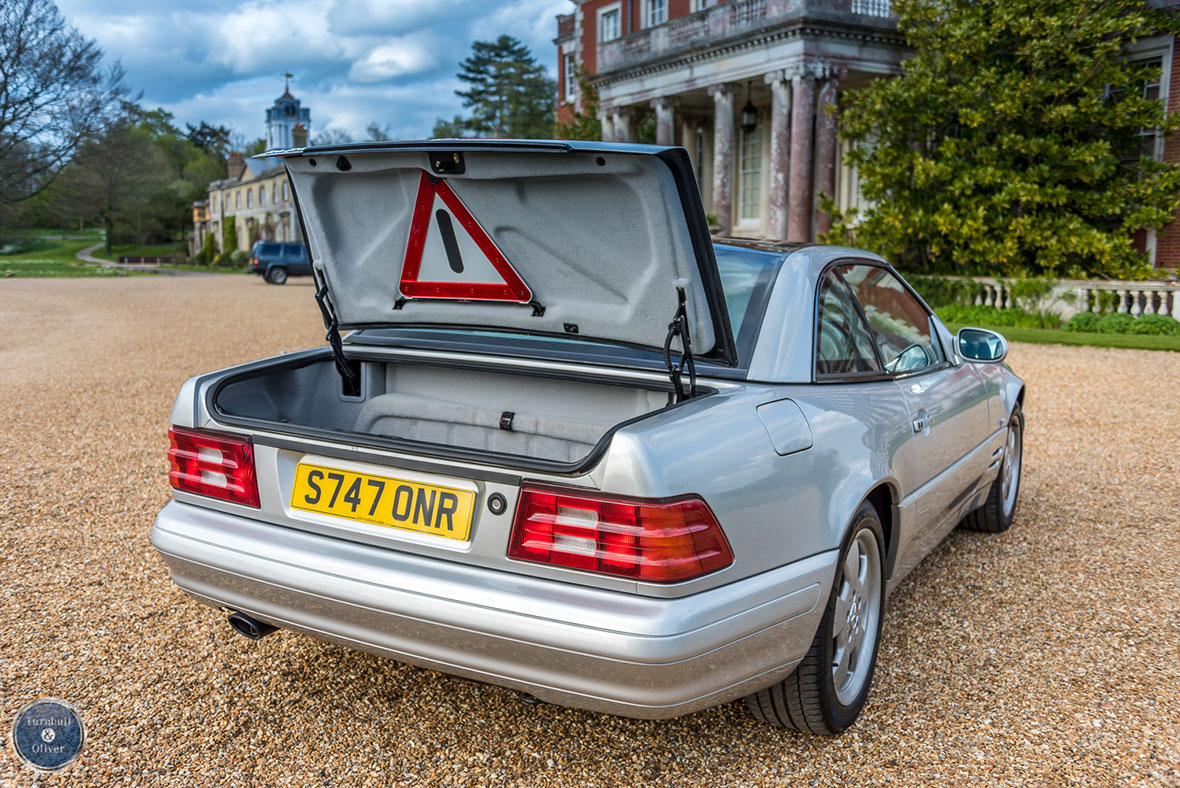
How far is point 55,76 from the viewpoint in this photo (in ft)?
129

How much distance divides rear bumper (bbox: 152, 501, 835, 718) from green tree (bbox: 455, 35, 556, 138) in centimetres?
6050

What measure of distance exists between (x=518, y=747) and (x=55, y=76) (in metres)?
46.2

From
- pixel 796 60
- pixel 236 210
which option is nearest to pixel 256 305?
pixel 796 60

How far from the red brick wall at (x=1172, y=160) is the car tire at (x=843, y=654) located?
15693 millimetres

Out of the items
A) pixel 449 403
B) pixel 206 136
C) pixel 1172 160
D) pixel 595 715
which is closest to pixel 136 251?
pixel 206 136

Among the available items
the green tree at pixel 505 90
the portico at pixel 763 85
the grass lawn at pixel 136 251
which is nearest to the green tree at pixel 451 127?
the green tree at pixel 505 90

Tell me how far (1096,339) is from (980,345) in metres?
10.1

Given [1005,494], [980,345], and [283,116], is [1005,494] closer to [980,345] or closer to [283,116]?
[980,345]

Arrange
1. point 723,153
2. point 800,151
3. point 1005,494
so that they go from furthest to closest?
point 723,153
point 800,151
point 1005,494

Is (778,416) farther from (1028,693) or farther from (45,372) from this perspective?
(45,372)

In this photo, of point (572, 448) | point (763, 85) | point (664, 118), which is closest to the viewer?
point (572, 448)

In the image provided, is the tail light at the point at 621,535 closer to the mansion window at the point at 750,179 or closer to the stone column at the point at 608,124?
the mansion window at the point at 750,179

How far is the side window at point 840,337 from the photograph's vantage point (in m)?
2.77

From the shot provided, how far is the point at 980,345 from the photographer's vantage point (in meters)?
3.96
